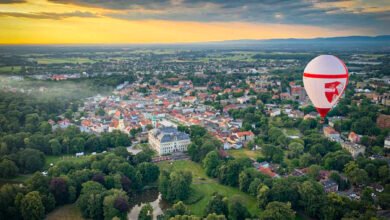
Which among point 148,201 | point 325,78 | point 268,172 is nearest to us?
point 325,78

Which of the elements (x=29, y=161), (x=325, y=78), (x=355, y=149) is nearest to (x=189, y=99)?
(x=355, y=149)

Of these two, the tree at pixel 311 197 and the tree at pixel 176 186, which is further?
the tree at pixel 176 186

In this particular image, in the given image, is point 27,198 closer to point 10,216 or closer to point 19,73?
point 10,216

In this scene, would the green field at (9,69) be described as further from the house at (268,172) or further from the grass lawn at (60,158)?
the house at (268,172)

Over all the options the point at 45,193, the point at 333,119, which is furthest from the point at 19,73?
the point at 333,119

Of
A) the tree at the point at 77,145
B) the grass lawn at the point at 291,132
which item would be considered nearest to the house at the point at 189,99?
the grass lawn at the point at 291,132

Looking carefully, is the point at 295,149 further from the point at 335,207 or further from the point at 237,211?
the point at 237,211
